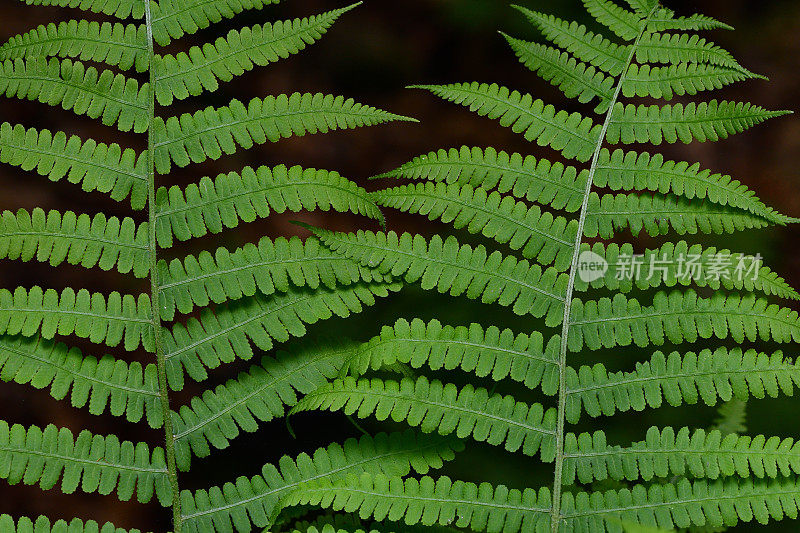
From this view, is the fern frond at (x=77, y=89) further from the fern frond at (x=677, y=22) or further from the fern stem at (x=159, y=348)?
the fern frond at (x=677, y=22)

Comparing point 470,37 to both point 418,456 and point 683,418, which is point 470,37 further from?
point 418,456

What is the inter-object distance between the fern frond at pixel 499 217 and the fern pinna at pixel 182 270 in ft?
0.37

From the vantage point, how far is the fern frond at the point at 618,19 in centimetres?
174

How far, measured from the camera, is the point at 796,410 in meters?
2.71

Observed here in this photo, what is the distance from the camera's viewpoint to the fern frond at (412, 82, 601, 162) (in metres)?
1.69

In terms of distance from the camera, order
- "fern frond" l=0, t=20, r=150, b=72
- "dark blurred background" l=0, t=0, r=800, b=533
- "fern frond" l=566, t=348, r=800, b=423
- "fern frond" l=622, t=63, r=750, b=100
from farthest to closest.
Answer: "dark blurred background" l=0, t=0, r=800, b=533 < "fern frond" l=622, t=63, r=750, b=100 < "fern frond" l=0, t=20, r=150, b=72 < "fern frond" l=566, t=348, r=800, b=423

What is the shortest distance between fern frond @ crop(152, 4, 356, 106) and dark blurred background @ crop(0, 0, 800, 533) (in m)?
1.64

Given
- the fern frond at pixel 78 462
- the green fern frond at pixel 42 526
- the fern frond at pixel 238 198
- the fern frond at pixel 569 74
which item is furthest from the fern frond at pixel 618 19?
the green fern frond at pixel 42 526

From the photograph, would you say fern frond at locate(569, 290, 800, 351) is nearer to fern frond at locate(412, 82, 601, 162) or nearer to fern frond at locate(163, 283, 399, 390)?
fern frond at locate(412, 82, 601, 162)

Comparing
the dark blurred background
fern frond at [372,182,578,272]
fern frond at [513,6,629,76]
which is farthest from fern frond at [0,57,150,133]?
the dark blurred background

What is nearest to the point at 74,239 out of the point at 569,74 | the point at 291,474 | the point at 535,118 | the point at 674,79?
the point at 291,474

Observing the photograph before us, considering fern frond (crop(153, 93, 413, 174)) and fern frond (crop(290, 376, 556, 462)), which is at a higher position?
fern frond (crop(153, 93, 413, 174))

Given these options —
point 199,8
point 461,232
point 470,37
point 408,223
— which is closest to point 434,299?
point 461,232

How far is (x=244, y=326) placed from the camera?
61.9 inches
